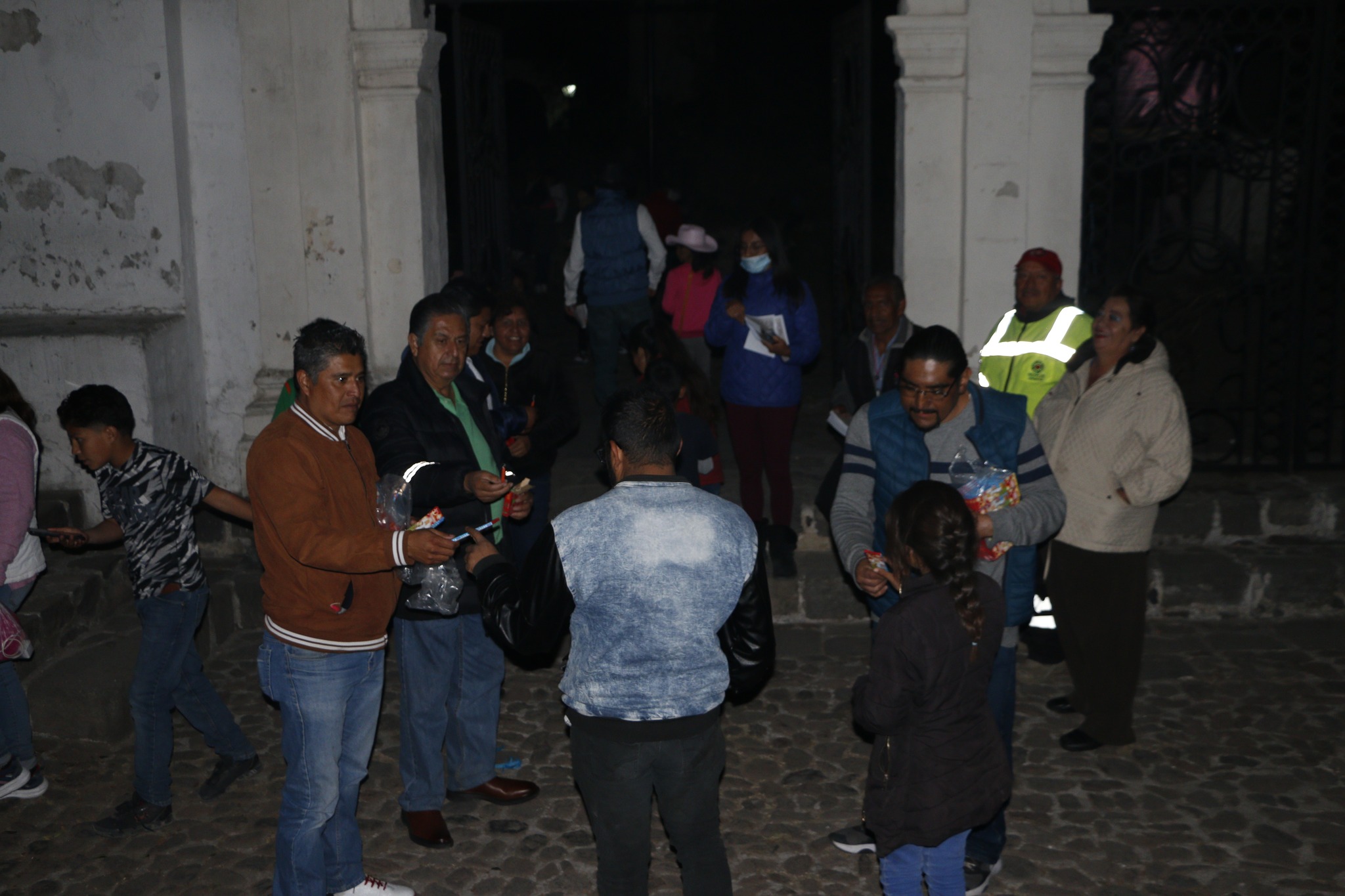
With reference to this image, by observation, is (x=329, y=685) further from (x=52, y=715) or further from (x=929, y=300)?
(x=929, y=300)

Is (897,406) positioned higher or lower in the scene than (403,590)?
higher

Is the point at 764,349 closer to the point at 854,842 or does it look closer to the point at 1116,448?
the point at 1116,448

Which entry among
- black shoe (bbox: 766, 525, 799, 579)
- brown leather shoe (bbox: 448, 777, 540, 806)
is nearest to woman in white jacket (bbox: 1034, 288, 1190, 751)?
black shoe (bbox: 766, 525, 799, 579)

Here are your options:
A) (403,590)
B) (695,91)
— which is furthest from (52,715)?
(695,91)

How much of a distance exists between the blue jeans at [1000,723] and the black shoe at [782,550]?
2.56 meters

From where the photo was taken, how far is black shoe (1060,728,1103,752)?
17.2 feet

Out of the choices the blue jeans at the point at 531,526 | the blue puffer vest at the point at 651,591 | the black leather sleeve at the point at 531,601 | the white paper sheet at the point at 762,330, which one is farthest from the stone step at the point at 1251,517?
the black leather sleeve at the point at 531,601

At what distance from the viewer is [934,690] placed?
10.6ft

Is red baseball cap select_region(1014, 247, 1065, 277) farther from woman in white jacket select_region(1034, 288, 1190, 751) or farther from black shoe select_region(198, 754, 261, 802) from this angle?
black shoe select_region(198, 754, 261, 802)

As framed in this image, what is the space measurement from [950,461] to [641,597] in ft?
4.42

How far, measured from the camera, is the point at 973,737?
11.0 ft

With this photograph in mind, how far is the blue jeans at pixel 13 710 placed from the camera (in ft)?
16.1

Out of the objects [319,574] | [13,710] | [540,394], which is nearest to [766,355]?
[540,394]

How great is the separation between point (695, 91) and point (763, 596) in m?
17.9
